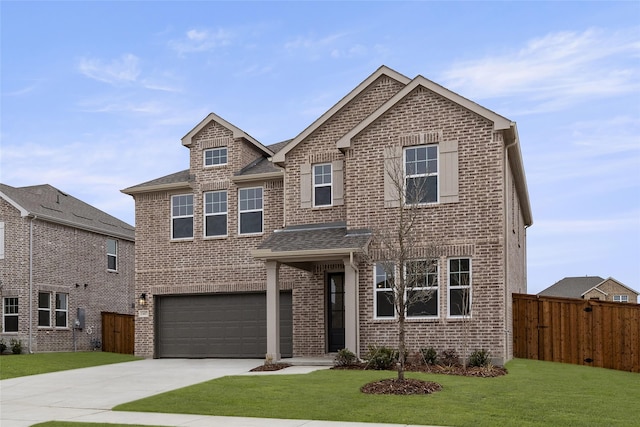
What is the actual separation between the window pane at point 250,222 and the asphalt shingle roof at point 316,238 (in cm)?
238

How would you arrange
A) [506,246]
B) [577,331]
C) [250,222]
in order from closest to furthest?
[506,246] → [577,331] → [250,222]

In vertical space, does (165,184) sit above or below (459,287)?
above

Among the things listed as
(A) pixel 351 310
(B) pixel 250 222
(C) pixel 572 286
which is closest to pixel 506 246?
(A) pixel 351 310

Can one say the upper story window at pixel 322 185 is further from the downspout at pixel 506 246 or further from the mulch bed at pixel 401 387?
the mulch bed at pixel 401 387

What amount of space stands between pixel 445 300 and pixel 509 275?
264cm

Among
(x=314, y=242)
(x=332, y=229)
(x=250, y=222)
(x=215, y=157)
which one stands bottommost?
(x=314, y=242)

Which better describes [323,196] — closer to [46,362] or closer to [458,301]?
[458,301]

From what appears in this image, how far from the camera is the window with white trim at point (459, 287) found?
1906 centimetres

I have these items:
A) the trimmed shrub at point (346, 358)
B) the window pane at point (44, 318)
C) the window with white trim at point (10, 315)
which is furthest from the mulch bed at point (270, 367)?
the window with white trim at point (10, 315)

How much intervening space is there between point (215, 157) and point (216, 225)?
246cm

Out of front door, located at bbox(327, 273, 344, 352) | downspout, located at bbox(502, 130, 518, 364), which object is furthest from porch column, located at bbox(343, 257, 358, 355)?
downspout, located at bbox(502, 130, 518, 364)

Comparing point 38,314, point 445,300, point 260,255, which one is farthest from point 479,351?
point 38,314

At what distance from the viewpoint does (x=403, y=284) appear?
1548 cm

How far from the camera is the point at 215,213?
82.8ft
